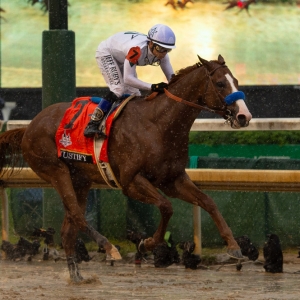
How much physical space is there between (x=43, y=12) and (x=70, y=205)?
776cm

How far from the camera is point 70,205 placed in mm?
8227

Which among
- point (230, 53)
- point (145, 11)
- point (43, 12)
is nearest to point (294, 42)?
point (230, 53)

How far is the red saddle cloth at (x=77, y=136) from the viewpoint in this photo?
8.06 m

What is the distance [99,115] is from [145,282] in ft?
4.44

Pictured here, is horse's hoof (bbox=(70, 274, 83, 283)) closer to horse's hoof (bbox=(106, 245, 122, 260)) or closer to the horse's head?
horse's hoof (bbox=(106, 245, 122, 260))

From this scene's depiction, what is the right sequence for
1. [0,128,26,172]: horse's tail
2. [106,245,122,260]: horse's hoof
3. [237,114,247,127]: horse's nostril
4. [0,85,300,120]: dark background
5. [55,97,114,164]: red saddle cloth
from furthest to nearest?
[0,85,300,120]: dark background → [0,128,26,172]: horse's tail → [55,97,114,164]: red saddle cloth → [106,245,122,260]: horse's hoof → [237,114,247,127]: horse's nostril

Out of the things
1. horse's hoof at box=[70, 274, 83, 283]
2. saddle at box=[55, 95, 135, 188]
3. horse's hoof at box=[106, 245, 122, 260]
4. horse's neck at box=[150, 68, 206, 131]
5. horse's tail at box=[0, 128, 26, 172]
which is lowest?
horse's hoof at box=[70, 274, 83, 283]

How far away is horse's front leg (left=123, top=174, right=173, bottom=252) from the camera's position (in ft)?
24.5

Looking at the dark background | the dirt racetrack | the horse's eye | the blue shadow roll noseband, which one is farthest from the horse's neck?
the dark background

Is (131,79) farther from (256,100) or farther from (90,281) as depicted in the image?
(256,100)

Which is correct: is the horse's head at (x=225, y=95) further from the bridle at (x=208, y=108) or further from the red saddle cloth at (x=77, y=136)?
the red saddle cloth at (x=77, y=136)

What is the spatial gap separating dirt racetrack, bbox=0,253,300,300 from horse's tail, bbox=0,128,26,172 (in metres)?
0.90

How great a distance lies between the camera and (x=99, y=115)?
790cm

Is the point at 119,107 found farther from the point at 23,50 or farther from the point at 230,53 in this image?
the point at 23,50
